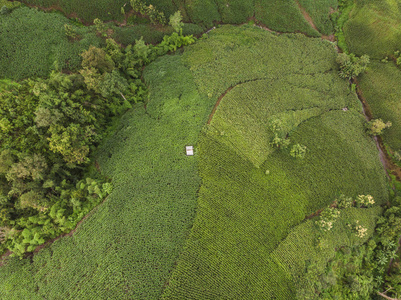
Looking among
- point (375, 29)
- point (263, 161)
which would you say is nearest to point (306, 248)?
point (263, 161)

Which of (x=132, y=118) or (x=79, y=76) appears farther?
(x=132, y=118)

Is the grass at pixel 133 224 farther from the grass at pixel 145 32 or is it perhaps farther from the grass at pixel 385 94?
the grass at pixel 385 94

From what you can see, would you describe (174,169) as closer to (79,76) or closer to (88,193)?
(88,193)

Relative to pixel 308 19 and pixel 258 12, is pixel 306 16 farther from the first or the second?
pixel 258 12

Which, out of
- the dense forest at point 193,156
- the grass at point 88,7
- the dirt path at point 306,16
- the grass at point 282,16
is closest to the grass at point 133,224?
the dense forest at point 193,156

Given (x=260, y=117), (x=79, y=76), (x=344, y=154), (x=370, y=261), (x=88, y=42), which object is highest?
(x=88, y=42)

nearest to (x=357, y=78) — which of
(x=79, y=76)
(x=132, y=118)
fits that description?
(x=132, y=118)

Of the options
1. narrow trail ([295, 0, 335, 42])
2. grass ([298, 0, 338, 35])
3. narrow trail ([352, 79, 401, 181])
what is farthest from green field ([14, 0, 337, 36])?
narrow trail ([352, 79, 401, 181])

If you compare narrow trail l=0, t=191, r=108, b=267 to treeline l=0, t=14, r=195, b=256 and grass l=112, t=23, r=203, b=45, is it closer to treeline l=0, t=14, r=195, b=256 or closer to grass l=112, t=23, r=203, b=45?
treeline l=0, t=14, r=195, b=256
